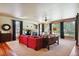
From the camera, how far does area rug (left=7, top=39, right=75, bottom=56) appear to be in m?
2.89

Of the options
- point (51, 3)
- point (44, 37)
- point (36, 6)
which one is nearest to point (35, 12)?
point (36, 6)

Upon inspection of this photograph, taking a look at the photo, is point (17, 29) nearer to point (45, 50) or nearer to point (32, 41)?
point (32, 41)

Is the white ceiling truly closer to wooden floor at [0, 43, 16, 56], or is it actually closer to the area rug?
the area rug

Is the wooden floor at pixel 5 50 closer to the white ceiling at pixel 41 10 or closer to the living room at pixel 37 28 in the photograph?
the living room at pixel 37 28

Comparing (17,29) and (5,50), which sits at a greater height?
(17,29)

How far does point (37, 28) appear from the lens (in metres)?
2.94

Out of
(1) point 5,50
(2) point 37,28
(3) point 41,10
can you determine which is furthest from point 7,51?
(3) point 41,10

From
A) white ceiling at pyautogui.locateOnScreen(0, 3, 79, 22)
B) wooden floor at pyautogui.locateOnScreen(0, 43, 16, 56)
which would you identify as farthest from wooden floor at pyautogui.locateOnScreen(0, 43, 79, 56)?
white ceiling at pyautogui.locateOnScreen(0, 3, 79, 22)

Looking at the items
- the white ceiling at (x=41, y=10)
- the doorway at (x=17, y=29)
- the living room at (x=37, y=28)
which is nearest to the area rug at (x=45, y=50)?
the living room at (x=37, y=28)

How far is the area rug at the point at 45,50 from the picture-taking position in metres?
2.89

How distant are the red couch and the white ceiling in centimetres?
42

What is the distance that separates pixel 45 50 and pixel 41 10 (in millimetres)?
892

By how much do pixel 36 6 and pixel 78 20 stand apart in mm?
973

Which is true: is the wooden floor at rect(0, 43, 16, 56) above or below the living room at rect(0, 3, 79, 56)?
below
